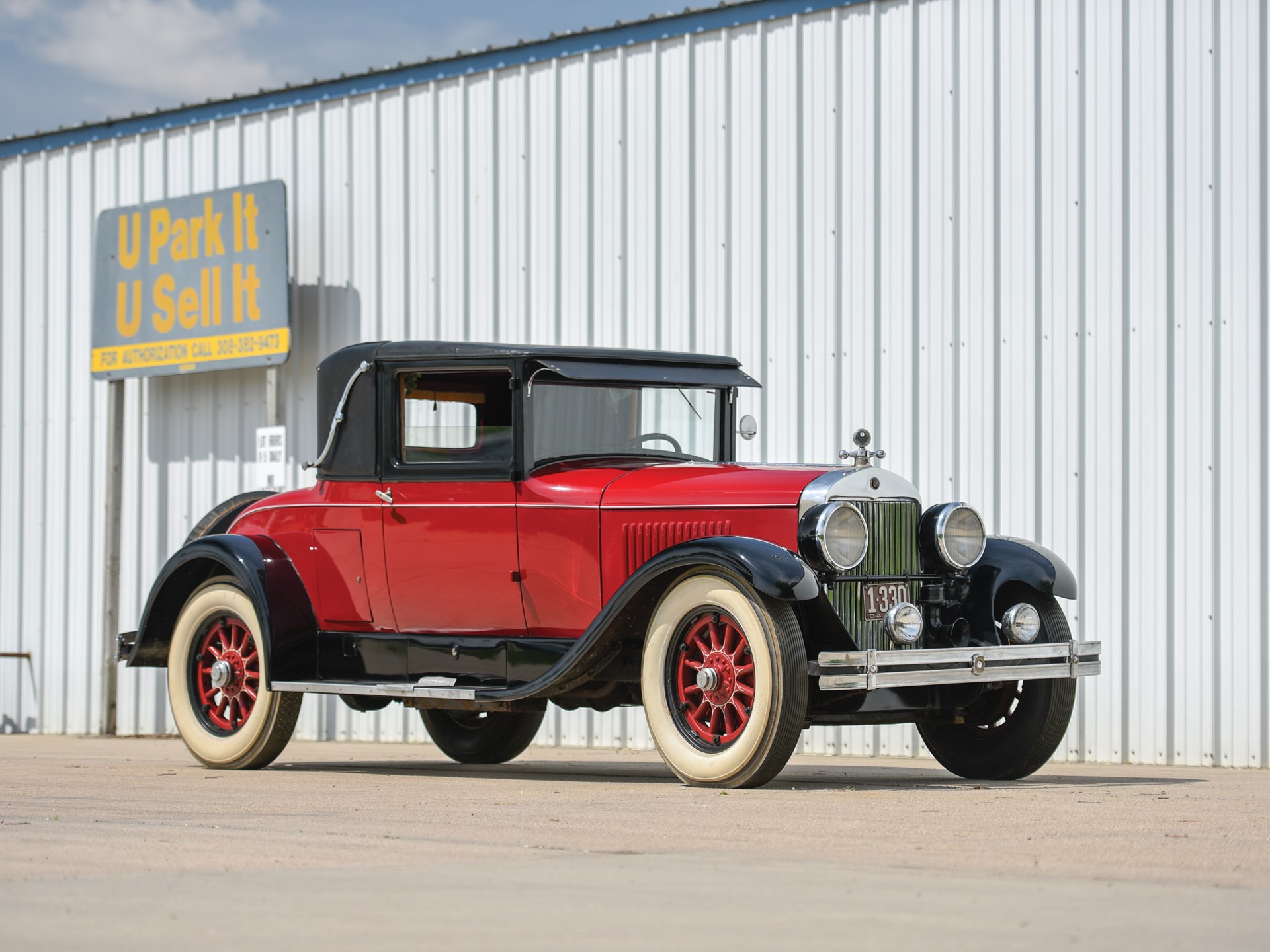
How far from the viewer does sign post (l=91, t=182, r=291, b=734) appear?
46.0 feet

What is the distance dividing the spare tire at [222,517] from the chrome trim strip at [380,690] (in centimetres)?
124

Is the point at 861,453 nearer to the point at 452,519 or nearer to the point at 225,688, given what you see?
the point at 452,519

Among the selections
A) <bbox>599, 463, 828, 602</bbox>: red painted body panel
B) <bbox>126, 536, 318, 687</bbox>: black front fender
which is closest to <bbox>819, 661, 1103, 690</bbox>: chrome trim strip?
<bbox>599, 463, 828, 602</bbox>: red painted body panel

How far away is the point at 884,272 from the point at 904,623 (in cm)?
438

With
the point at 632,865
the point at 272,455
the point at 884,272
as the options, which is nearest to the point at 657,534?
the point at 632,865

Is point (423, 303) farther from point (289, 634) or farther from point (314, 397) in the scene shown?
point (289, 634)

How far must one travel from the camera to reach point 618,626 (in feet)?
24.7

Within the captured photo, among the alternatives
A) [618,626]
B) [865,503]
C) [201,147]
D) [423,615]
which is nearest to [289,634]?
[423,615]

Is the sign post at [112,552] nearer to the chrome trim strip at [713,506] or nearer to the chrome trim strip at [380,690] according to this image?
the chrome trim strip at [380,690]

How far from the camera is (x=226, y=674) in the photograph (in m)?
9.10

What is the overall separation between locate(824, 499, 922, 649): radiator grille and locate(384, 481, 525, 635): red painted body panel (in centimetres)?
158

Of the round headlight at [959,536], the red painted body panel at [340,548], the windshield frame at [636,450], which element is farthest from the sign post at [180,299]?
the round headlight at [959,536]

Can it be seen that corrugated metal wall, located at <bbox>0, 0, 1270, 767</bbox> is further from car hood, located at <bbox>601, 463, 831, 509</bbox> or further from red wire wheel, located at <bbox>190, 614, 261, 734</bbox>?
red wire wheel, located at <bbox>190, 614, 261, 734</bbox>

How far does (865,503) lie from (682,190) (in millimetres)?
5255
